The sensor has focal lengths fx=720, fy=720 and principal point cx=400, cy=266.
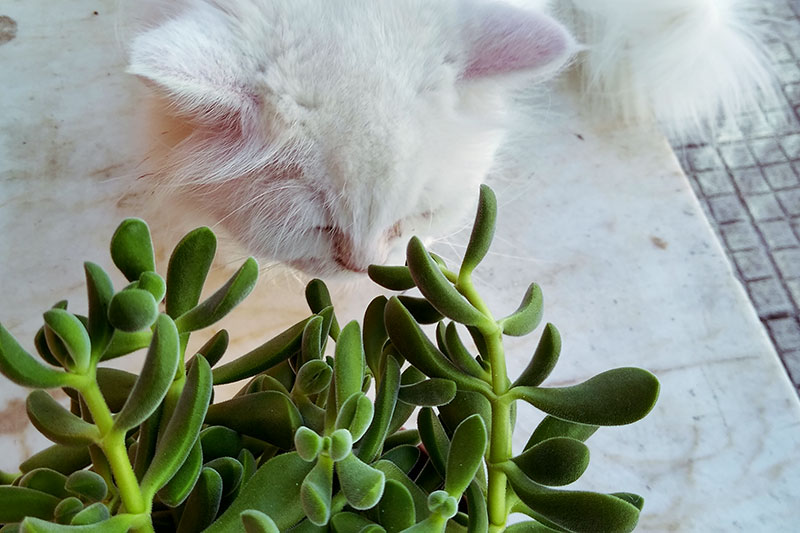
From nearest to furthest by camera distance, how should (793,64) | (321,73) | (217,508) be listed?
(217,508), (321,73), (793,64)

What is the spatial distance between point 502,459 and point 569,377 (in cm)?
31

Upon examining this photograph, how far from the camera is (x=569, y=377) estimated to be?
529mm

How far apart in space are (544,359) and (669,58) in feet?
2.01

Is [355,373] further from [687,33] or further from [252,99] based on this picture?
[687,33]

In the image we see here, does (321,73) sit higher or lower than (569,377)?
higher

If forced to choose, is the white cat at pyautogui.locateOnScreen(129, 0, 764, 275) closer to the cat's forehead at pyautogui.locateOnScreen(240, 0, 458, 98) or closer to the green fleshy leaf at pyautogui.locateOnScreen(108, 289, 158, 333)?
the cat's forehead at pyautogui.locateOnScreen(240, 0, 458, 98)

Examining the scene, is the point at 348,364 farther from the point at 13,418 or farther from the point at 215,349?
the point at 13,418

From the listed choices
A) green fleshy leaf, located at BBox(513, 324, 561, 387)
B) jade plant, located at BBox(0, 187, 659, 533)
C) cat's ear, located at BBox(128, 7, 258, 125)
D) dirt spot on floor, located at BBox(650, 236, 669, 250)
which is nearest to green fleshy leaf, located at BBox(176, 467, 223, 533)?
jade plant, located at BBox(0, 187, 659, 533)

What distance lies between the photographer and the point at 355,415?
0.20 meters

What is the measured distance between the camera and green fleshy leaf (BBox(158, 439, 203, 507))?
8.1 inches

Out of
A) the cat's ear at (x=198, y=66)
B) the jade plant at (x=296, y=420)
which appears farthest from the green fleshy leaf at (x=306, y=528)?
the cat's ear at (x=198, y=66)

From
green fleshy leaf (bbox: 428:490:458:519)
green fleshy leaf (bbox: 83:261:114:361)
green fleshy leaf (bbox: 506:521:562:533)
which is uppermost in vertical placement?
green fleshy leaf (bbox: 83:261:114:361)

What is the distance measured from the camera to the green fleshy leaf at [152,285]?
20cm

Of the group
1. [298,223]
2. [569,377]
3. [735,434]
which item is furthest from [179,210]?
[735,434]
